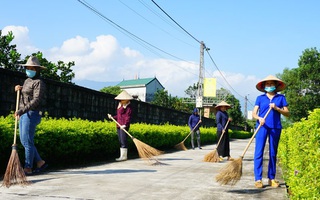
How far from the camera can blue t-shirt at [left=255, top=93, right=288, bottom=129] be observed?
607 centimetres

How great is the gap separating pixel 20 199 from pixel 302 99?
160ft

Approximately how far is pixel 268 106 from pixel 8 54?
48.9ft

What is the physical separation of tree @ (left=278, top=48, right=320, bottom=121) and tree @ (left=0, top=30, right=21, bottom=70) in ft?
130

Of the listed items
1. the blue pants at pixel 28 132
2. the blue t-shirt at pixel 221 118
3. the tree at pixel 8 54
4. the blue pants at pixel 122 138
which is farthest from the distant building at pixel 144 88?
the blue pants at pixel 28 132

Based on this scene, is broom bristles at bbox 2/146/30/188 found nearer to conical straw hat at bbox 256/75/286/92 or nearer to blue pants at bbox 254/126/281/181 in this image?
blue pants at bbox 254/126/281/181

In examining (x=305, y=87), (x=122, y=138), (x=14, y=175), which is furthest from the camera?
(x=305, y=87)

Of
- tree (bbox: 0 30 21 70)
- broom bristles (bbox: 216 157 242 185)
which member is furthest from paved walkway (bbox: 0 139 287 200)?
tree (bbox: 0 30 21 70)

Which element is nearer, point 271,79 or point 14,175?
point 14,175

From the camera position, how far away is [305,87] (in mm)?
49375

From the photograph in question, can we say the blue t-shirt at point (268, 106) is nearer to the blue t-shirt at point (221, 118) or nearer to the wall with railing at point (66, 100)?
the blue t-shirt at point (221, 118)

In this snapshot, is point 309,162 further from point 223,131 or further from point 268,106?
point 223,131

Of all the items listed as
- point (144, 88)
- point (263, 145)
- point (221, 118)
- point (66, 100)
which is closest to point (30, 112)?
point (263, 145)

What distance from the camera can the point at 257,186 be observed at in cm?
590

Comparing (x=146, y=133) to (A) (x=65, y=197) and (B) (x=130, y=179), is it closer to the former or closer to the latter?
(B) (x=130, y=179)
